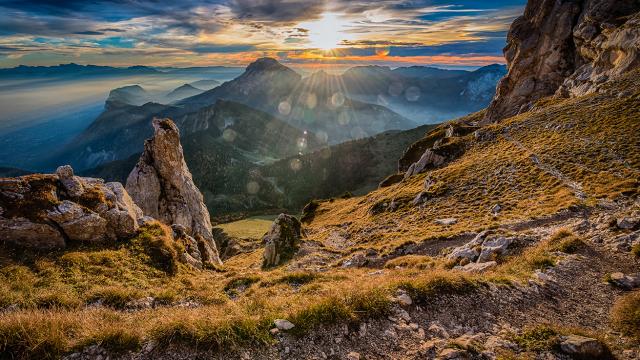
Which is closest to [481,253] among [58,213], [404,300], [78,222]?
[404,300]

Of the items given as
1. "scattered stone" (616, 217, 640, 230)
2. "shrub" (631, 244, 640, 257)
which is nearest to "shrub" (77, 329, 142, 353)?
"shrub" (631, 244, 640, 257)

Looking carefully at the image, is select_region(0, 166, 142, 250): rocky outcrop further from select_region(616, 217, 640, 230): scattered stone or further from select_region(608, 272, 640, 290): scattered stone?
select_region(616, 217, 640, 230): scattered stone

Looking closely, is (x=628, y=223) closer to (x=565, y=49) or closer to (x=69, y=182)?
(x=69, y=182)

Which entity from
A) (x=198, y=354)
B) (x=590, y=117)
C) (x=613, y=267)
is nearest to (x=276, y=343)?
(x=198, y=354)

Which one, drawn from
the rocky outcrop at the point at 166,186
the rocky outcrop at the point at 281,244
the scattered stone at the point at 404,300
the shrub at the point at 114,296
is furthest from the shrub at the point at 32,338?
the rocky outcrop at the point at 166,186

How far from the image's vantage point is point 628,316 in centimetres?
1058

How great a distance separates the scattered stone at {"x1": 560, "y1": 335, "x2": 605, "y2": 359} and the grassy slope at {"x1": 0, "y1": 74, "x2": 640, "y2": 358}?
3.38m

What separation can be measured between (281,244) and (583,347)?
3290cm

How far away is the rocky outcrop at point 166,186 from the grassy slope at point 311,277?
21.7m

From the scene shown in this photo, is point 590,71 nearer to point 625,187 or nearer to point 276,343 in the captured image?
point 625,187

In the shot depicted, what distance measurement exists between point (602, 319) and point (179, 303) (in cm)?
1640

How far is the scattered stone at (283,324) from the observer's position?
360 inches

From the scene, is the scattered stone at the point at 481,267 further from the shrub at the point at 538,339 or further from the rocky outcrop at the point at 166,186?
the rocky outcrop at the point at 166,186

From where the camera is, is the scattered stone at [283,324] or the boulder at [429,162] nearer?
the scattered stone at [283,324]
